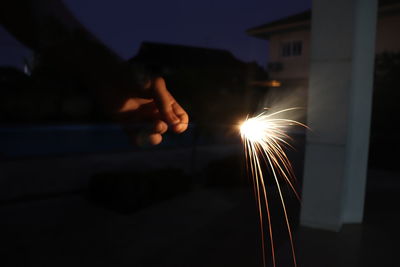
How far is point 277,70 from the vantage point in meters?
20.9

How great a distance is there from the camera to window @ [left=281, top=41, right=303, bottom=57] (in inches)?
807

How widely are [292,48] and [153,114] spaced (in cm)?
1985

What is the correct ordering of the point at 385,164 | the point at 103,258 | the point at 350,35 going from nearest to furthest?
the point at 103,258 < the point at 350,35 < the point at 385,164

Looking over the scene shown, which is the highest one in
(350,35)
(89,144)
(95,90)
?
(350,35)

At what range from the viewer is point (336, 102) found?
16.5 ft

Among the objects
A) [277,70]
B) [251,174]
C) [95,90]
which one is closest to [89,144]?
[277,70]

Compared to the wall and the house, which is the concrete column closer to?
the house

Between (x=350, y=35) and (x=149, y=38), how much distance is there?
4.12m

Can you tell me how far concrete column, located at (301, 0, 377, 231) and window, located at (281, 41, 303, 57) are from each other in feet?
51.4

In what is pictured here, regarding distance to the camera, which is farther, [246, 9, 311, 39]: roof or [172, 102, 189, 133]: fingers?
[246, 9, 311, 39]: roof

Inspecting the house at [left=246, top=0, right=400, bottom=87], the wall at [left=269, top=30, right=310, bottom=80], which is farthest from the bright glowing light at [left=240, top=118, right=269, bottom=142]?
the wall at [left=269, top=30, right=310, bottom=80]

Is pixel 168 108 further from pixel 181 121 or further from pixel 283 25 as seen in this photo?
pixel 283 25

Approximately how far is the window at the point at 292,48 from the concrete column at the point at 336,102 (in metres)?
15.7

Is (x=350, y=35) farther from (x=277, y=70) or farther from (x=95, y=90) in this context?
(x=277, y=70)
